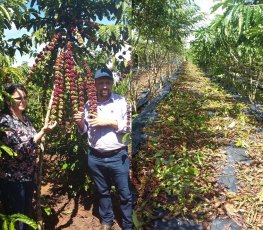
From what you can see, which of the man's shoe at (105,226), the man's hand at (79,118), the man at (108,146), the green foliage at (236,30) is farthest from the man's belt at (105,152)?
the green foliage at (236,30)

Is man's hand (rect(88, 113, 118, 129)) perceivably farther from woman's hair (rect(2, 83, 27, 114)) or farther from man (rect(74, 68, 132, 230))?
woman's hair (rect(2, 83, 27, 114))

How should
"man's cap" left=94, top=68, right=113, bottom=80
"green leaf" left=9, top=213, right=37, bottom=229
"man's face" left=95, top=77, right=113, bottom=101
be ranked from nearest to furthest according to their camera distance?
"green leaf" left=9, top=213, right=37, bottom=229
"man's cap" left=94, top=68, right=113, bottom=80
"man's face" left=95, top=77, right=113, bottom=101

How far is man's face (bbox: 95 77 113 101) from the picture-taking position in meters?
1.98

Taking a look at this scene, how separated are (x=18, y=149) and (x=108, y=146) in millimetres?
601

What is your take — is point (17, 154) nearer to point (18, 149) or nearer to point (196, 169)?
point (18, 149)

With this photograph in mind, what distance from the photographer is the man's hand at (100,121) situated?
1.93 metres

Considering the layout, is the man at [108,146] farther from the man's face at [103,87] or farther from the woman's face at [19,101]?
the woman's face at [19,101]

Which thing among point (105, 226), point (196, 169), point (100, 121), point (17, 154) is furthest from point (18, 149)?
point (196, 169)

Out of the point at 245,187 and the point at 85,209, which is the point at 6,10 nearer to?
the point at 85,209

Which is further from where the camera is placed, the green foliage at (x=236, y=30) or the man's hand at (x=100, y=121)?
the green foliage at (x=236, y=30)

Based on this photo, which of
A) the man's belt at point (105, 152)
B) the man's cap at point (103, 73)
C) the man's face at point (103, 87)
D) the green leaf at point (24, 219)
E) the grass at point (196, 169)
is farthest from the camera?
the grass at point (196, 169)

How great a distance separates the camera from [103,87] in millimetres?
2049

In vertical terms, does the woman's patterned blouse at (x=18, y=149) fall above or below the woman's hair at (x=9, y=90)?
below

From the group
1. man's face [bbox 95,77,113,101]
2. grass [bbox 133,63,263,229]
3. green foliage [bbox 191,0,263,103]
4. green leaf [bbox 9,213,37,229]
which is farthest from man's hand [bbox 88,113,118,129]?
green foliage [bbox 191,0,263,103]
